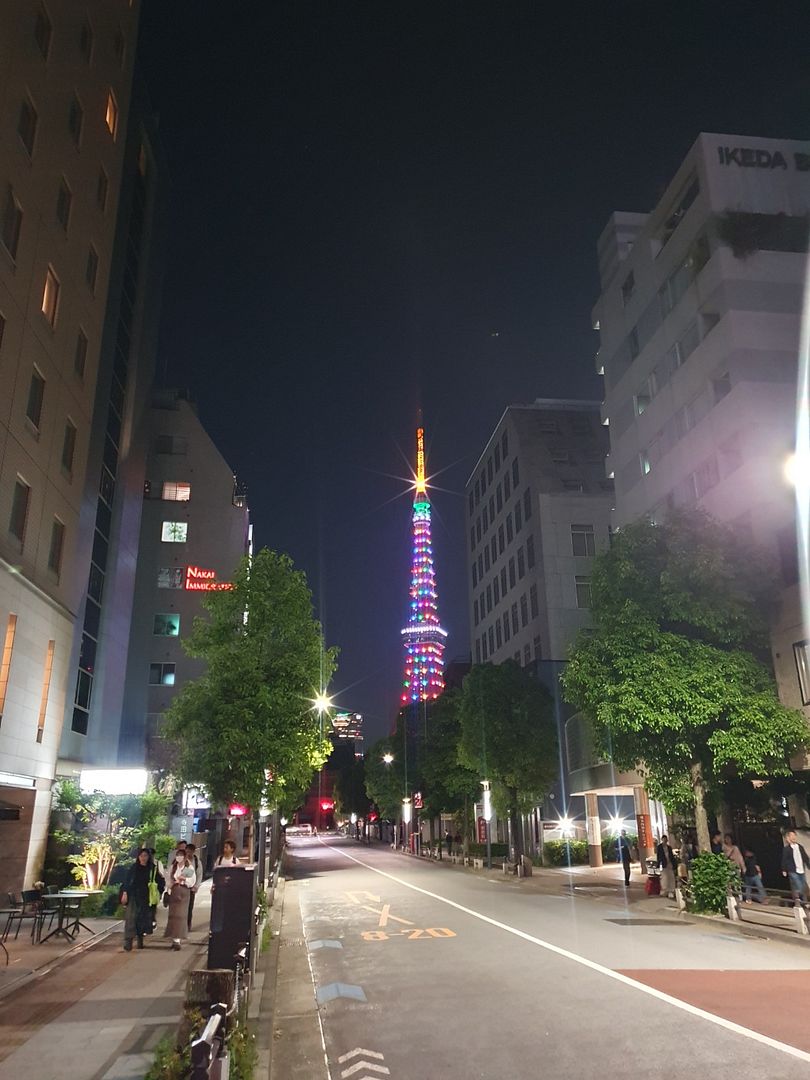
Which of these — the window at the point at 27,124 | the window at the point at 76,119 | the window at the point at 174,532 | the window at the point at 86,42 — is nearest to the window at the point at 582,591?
the window at the point at 174,532

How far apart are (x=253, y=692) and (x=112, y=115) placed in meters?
20.8

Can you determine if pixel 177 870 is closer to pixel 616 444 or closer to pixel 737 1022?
pixel 737 1022

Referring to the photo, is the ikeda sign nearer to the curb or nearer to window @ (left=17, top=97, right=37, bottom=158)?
window @ (left=17, top=97, right=37, bottom=158)

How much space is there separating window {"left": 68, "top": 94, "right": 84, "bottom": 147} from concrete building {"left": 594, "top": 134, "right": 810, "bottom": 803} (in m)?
22.5

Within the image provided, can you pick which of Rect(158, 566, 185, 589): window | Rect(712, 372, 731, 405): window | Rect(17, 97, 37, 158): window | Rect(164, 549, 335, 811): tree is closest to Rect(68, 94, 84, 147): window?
Rect(17, 97, 37, 158): window

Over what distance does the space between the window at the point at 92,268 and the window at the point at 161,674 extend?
3662 cm

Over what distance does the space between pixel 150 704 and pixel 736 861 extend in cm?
4435

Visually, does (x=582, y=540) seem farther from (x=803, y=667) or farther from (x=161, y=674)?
(x=803, y=667)

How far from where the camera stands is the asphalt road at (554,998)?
765cm

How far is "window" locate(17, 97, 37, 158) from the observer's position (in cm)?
1956

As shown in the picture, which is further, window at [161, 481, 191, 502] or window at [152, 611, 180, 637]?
window at [161, 481, 191, 502]

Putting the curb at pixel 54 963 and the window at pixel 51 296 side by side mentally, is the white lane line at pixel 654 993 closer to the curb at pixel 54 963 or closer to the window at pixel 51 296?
the curb at pixel 54 963

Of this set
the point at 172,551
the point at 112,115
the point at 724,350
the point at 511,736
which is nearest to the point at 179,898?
the point at 724,350

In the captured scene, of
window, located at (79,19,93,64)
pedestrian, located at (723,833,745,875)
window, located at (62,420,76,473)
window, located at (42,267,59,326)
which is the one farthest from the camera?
window, located at (79,19,93,64)
